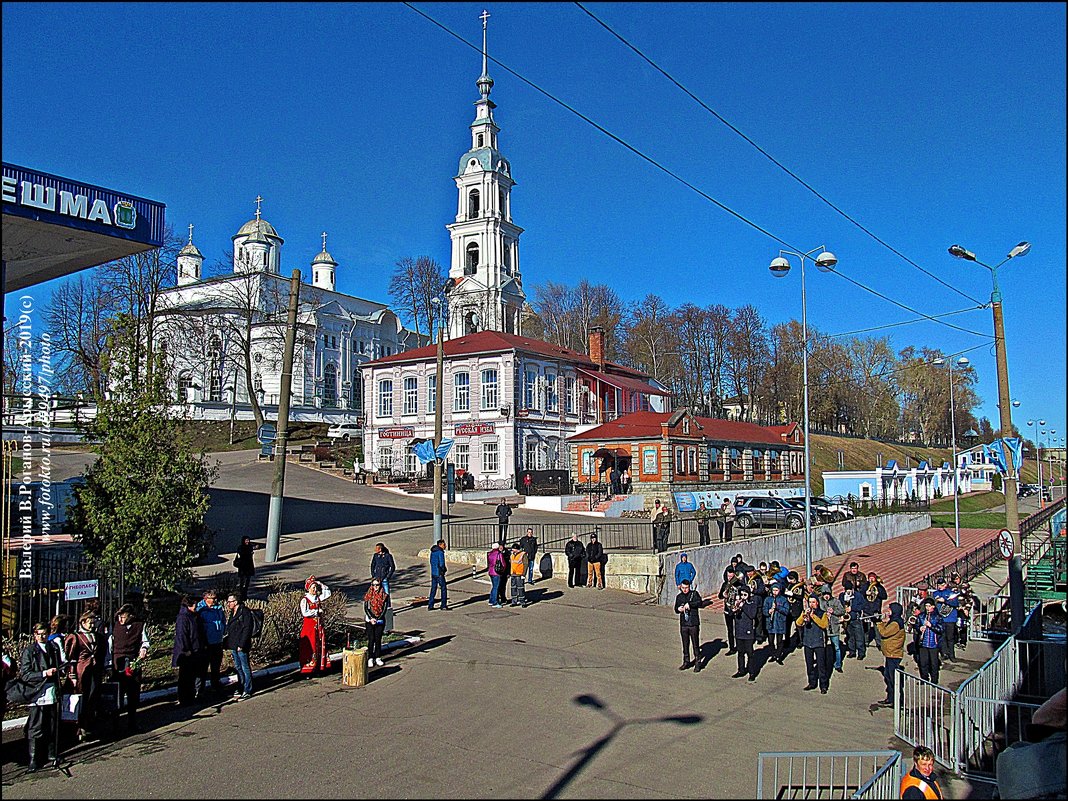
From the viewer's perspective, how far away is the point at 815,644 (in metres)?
13.2

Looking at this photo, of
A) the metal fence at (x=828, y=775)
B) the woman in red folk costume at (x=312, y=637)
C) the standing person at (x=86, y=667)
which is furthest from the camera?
the woman in red folk costume at (x=312, y=637)

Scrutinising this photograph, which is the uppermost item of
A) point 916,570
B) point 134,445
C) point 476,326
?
point 476,326

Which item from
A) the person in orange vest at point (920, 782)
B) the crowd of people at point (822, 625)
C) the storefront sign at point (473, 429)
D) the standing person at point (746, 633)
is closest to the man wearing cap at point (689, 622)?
the crowd of people at point (822, 625)

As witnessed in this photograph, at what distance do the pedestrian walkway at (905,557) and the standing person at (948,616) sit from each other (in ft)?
29.6

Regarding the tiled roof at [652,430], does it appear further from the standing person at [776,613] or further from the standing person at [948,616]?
the standing person at [776,613]

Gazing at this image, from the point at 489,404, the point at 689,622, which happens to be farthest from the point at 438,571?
the point at 489,404

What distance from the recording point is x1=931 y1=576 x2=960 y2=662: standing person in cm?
1472

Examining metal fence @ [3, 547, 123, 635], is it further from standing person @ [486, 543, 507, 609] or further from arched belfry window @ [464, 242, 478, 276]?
arched belfry window @ [464, 242, 478, 276]

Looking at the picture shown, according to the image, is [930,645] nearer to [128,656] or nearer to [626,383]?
[128,656]

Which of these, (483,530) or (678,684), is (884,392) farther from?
(678,684)

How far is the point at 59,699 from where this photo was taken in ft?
29.3

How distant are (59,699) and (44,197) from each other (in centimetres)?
912

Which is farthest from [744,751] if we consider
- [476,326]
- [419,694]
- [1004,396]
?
[476,326]

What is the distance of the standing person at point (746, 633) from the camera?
1370cm
